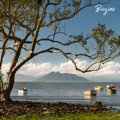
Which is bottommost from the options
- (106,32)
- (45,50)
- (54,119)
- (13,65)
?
(54,119)

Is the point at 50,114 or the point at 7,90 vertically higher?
the point at 7,90

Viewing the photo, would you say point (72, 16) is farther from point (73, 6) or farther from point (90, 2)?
point (90, 2)

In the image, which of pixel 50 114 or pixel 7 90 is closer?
pixel 50 114

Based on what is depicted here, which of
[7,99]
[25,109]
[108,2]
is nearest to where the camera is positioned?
[25,109]

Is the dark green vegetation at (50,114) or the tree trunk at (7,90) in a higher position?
the tree trunk at (7,90)

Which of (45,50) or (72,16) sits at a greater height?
(72,16)

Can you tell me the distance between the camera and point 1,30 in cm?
1773

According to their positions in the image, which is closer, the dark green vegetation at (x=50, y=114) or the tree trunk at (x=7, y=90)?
the dark green vegetation at (x=50, y=114)

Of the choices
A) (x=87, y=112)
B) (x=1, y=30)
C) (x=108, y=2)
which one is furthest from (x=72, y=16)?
(x=87, y=112)

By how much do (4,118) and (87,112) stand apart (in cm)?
629

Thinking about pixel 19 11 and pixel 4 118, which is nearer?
pixel 4 118

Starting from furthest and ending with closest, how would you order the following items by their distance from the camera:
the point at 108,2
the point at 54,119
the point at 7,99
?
the point at 7,99 < the point at 108,2 < the point at 54,119

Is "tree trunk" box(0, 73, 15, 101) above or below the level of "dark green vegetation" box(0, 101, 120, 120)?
above

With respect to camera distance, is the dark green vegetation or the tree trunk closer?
the dark green vegetation
